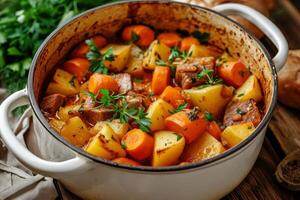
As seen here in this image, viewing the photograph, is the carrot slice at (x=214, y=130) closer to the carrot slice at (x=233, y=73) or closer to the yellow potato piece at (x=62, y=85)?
the carrot slice at (x=233, y=73)

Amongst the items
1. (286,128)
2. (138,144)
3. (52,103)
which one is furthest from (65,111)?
(286,128)

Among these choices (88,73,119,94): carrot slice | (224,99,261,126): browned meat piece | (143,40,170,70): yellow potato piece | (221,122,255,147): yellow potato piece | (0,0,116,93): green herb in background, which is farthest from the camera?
(0,0,116,93): green herb in background

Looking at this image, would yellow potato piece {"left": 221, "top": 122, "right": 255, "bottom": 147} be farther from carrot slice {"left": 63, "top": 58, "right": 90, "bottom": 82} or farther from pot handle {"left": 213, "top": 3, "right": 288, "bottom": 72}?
carrot slice {"left": 63, "top": 58, "right": 90, "bottom": 82}

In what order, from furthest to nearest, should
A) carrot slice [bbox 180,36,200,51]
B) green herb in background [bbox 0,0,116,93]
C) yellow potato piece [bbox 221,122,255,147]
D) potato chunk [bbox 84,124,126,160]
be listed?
1. green herb in background [bbox 0,0,116,93]
2. carrot slice [bbox 180,36,200,51]
3. yellow potato piece [bbox 221,122,255,147]
4. potato chunk [bbox 84,124,126,160]

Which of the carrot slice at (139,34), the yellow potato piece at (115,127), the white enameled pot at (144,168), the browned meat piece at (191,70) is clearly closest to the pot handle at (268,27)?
the white enameled pot at (144,168)

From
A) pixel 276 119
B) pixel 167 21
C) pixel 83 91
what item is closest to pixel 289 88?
pixel 276 119

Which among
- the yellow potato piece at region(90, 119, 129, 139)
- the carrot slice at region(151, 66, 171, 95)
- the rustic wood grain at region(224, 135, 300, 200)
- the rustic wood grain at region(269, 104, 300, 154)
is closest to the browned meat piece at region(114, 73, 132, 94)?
the carrot slice at region(151, 66, 171, 95)
